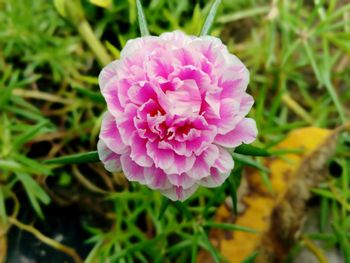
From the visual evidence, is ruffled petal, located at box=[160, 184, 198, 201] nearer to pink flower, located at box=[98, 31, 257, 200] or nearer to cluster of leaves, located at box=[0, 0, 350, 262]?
pink flower, located at box=[98, 31, 257, 200]

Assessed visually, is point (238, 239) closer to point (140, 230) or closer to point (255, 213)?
point (255, 213)

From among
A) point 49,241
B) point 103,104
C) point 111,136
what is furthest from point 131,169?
point 49,241

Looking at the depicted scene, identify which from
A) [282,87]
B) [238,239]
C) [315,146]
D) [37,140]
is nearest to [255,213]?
[238,239]

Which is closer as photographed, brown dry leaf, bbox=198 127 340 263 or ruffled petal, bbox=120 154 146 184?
ruffled petal, bbox=120 154 146 184

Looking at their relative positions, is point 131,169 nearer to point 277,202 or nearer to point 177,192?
point 177,192

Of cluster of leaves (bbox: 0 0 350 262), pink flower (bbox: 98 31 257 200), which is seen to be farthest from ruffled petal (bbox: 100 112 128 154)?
cluster of leaves (bbox: 0 0 350 262)

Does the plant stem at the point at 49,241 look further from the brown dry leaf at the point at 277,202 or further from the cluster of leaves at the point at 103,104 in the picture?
the brown dry leaf at the point at 277,202
